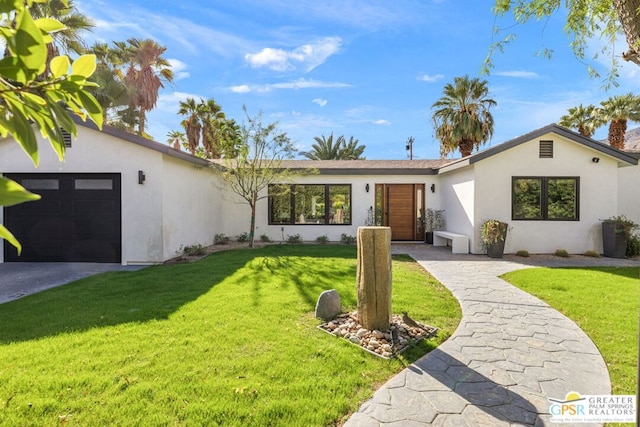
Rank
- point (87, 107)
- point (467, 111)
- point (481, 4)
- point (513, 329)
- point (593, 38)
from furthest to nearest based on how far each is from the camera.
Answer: point (467, 111) < point (481, 4) < point (593, 38) < point (513, 329) < point (87, 107)

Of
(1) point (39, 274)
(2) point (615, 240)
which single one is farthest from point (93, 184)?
(2) point (615, 240)

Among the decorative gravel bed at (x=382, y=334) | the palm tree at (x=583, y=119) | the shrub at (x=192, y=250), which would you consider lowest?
the decorative gravel bed at (x=382, y=334)

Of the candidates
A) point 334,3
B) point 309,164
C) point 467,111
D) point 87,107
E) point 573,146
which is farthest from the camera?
point 467,111

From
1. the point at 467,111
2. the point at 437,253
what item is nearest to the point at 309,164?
the point at 437,253

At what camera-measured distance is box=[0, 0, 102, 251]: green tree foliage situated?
30.8 inches

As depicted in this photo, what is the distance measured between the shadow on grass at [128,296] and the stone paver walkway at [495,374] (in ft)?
8.43

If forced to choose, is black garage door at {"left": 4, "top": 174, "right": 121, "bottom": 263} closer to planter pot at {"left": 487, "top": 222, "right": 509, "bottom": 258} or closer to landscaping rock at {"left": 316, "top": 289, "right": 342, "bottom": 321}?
landscaping rock at {"left": 316, "top": 289, "right": 342, "bottom": 321}

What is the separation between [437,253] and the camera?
11.0 meters

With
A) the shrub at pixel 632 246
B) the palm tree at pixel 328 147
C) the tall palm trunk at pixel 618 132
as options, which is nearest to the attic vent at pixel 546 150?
the shrub at pixel 632 246

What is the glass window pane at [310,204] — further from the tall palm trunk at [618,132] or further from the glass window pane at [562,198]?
the tall palm trunk at [618,132]

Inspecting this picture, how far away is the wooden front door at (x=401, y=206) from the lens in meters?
13.7

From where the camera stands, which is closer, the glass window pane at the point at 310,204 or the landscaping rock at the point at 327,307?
the landscaping rock at the point at 327,307

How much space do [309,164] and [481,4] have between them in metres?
9.79

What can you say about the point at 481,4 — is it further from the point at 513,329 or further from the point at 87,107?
the point at 87,107
